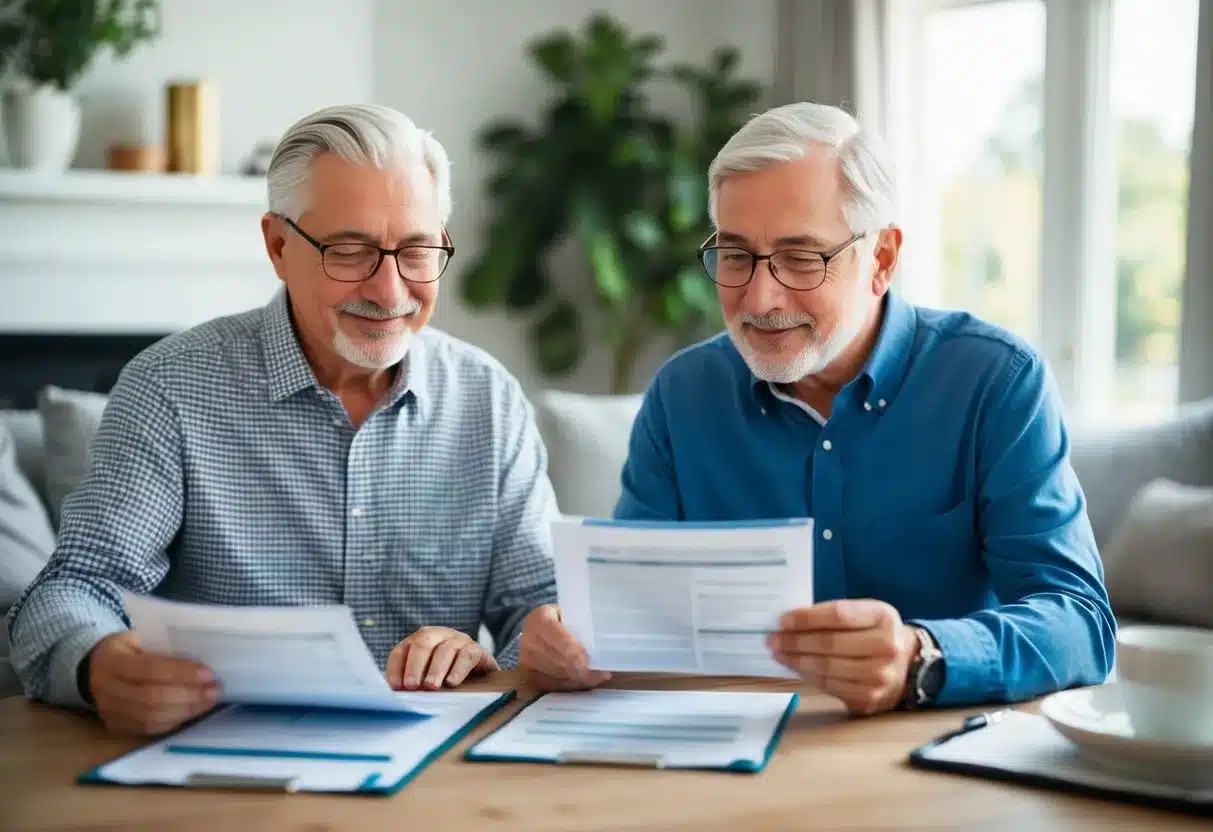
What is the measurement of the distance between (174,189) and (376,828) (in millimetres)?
3574

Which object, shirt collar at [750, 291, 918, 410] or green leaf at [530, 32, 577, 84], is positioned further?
green leaf at [530, 32, 577, 84]

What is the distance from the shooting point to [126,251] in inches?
170

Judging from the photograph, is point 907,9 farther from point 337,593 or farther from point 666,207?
point 337,593

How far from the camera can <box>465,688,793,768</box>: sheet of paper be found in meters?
1.19

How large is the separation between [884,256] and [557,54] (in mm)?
3347

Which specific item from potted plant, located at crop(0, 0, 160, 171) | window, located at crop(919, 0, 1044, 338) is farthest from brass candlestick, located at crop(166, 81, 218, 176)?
window, located at crop(919, 0, 1044, 338)

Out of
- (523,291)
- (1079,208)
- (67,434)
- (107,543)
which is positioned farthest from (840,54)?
(107,543)

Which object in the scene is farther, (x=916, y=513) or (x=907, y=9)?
(x=907, y=9)

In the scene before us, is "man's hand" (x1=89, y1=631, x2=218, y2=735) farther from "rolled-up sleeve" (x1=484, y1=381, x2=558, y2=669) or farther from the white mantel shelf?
the white mantel shelf

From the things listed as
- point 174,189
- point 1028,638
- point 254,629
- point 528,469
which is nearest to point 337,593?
point 528,469

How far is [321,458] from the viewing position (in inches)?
71.3

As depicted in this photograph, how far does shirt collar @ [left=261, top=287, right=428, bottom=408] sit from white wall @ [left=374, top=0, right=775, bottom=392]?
337 centimetres

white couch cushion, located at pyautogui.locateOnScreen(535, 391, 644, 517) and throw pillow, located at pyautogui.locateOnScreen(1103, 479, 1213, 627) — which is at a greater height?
white couch cushion, located at pyautogui.locateOnScreen(535, 391, 644, 517)

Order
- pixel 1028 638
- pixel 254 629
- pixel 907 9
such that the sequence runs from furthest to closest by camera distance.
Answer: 1. pixel 907 9
2. pixel 1028 638
3. pixel 254 629
